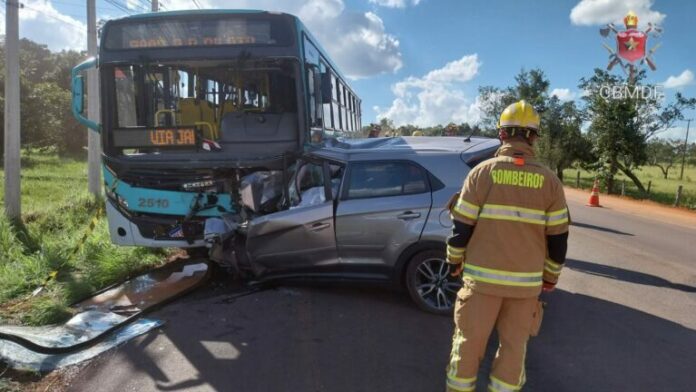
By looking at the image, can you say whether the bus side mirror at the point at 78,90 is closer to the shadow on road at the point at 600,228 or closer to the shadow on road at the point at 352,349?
the shadow on road at the point at 352,349

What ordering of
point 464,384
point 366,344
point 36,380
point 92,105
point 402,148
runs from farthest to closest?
point 92,105, point 402,148, point 366,344, point 36,380, point 464,384

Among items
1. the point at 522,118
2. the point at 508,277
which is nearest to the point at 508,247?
the point at 508,277

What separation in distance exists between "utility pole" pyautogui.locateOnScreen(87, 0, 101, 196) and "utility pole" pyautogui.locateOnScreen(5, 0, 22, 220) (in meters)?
2.37

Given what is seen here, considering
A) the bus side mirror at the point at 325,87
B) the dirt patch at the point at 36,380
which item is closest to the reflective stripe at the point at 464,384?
the dirt patch at the point at 36,380

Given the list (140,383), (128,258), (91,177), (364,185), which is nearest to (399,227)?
(364,185)

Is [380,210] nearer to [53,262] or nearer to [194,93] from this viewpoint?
[194,93]

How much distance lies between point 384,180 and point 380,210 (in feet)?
1.05

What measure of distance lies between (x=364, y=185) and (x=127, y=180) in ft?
9.48

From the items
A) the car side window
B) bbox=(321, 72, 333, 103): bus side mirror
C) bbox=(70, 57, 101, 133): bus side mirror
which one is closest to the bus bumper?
bbox=(70, 57, 101, 133): bus side mirror

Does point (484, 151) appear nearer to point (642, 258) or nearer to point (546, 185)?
point (546, 185)

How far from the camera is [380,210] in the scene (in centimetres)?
511

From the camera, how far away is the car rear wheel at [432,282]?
4984 millimetres

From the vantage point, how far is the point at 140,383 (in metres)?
3.68

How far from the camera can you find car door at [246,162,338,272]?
5.31 metres
